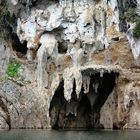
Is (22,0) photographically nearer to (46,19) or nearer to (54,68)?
(46,19)

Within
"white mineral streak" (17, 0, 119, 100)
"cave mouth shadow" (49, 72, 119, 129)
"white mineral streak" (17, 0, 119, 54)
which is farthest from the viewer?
"white mineral streak" (17, 0, 119, 54)

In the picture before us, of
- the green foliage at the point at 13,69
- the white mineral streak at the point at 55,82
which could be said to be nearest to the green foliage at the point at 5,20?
the green foliage at the point at 13,69

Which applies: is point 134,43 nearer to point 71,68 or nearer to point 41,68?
point 71,68

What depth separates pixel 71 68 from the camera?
35.2m

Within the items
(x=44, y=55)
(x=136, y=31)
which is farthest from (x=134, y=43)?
(x=44, y=55)

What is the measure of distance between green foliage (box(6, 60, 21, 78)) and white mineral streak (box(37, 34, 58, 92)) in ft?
5.88

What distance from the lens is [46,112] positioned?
34938 mm

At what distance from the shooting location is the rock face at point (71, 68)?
→ 34.8 meters

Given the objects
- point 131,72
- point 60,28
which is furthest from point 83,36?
point 131,72

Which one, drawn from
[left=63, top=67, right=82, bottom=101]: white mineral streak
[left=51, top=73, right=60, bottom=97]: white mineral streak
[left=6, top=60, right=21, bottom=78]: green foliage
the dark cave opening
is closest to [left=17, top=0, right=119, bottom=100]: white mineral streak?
[left=51, top=73, right=60, bottom=97]: white mineral streak

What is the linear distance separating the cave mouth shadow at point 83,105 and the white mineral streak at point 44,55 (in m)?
1.35

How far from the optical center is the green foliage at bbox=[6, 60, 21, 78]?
36469 millimetres

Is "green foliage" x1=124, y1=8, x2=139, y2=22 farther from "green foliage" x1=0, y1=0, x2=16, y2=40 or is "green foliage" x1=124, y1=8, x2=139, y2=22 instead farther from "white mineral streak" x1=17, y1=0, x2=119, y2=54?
"green foliage" x1=0, y1=0, x2=16, y2=40

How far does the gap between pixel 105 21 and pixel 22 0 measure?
6.90m
